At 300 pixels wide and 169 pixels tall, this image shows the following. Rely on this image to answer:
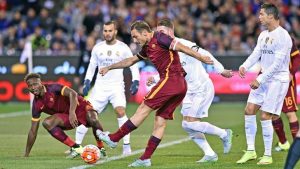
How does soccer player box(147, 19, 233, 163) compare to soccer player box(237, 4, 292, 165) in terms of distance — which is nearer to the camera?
soccer player box(237, 4, 292, 165)

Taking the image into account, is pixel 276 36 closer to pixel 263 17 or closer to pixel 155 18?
pixel 263 17

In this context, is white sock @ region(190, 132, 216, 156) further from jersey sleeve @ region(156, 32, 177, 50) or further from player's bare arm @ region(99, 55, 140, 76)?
jersey sleeve @ region(156, 32, 177, 50)

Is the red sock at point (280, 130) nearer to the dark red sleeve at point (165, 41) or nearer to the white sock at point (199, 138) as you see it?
the white sock at point (199, 138)

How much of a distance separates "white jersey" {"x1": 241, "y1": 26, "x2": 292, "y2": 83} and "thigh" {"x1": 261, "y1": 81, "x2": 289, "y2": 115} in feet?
0.30

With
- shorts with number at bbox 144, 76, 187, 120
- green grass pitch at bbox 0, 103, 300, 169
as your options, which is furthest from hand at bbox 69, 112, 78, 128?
shorts with number at bbox 144, 76, 187, 120

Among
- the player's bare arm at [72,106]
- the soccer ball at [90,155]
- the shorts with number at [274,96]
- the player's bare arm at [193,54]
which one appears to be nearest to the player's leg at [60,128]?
the player's bare arm at [72,106]

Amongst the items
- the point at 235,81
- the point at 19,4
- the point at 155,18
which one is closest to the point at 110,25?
the point at 235,81

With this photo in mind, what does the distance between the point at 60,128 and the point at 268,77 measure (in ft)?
11.4

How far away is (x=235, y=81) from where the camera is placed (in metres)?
26.8

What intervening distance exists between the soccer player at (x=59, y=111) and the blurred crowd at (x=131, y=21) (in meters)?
13.5

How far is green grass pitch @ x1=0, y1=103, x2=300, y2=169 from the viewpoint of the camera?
1285 cm

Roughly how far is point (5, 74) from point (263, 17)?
1628 cm

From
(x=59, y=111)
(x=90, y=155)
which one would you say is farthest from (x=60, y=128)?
(x=90, y=155)

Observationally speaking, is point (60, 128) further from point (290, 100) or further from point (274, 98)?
point (290, 100)
